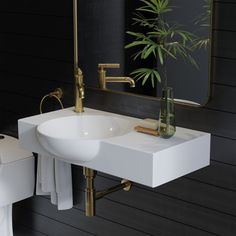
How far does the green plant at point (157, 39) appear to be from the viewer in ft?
8.23

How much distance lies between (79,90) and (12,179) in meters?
0.63

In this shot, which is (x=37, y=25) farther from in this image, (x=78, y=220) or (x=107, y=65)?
(x=78, y=220)

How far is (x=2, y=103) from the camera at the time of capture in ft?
11.2

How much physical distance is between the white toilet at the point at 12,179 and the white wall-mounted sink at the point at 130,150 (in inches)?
17.8

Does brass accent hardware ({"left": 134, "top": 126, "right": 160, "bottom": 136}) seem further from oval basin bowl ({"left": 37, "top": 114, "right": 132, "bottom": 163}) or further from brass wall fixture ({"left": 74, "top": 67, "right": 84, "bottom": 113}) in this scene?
brass wall fixture ({"left": 74, "top": 67, "right": 84, "bottom": 113})

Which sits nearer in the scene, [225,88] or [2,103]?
[225,88]

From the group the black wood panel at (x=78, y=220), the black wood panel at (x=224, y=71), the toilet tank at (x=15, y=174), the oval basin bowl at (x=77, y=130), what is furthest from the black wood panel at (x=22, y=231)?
the black wood panel at (x=224, y=71)

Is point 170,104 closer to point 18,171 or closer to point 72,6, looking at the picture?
point 72,6

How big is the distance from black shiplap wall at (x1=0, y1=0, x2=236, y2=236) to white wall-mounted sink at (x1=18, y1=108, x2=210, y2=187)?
0.08 meters

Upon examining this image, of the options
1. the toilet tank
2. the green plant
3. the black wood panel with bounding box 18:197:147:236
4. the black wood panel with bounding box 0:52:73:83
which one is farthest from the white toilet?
the green plant

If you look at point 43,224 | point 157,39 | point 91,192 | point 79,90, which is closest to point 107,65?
point 79,90

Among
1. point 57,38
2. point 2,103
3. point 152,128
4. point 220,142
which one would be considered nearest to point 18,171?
point 2,103

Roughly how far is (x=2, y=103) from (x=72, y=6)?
759mm

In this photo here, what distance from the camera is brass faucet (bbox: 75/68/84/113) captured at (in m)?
2.80
